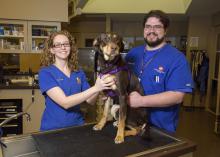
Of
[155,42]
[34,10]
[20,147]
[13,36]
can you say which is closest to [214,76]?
[34,10]

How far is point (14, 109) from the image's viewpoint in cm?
288

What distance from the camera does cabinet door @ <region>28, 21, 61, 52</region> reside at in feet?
13.1

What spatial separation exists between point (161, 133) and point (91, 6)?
4649mm

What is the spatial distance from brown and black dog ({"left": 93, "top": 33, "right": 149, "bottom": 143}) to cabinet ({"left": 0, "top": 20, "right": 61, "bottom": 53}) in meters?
3.07

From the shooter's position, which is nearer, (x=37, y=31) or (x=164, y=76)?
(x=164, y=76)

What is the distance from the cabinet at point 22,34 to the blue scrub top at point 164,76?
2.91 m

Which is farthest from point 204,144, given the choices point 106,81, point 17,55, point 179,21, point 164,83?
point 179,21

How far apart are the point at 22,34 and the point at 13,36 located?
16cm

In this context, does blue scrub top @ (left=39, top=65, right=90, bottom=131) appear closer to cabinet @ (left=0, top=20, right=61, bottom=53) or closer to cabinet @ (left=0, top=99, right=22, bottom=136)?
cabinet @ (left=0, top=99, right=22, bottom=136)

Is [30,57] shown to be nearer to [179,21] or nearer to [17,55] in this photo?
[17,55]

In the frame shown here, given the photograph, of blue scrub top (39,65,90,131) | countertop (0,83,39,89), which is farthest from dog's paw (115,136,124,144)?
countertop (0,83,39,89)

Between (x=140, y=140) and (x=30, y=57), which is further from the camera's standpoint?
(x=30, y=57)

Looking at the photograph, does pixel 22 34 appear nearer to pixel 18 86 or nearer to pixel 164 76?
pixel 18 86

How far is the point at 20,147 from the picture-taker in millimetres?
1192
